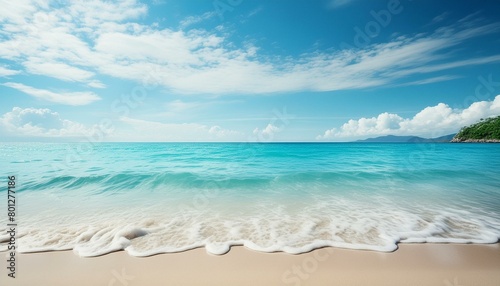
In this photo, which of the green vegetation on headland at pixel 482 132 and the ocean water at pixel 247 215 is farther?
the green vegetation on headland at pixel 482 132

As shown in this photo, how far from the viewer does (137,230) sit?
18.7 feet

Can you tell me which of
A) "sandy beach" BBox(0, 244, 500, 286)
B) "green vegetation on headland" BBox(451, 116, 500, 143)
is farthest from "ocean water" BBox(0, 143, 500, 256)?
"green vegetation on headland" BBox(451, 116, 500, 143)

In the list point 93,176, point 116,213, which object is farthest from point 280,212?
point 93,176

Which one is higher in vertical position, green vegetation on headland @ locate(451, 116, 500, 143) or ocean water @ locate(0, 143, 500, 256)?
green vegetation on headland @ locate(451, 116, 500, 143)

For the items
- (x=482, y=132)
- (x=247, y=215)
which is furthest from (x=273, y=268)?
(x=482, y=132)

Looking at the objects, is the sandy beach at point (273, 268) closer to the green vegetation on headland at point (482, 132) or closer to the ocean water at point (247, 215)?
the ocean water at point (247, 215)

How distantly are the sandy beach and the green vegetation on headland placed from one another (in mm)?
138554

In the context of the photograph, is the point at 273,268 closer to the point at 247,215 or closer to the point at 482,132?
the point at 247,215

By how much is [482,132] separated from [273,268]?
14883 cm

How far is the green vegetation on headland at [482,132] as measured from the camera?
9706 cm

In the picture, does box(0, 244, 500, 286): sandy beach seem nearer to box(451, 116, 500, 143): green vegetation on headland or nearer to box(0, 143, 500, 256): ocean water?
box(0, 143, 500, 256): ocean water

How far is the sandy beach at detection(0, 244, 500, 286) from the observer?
3797 mm

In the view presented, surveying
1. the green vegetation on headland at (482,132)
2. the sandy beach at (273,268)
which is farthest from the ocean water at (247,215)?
the green vegetation on headland at (482,132)

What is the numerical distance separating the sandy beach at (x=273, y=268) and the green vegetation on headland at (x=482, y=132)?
138554 mm
